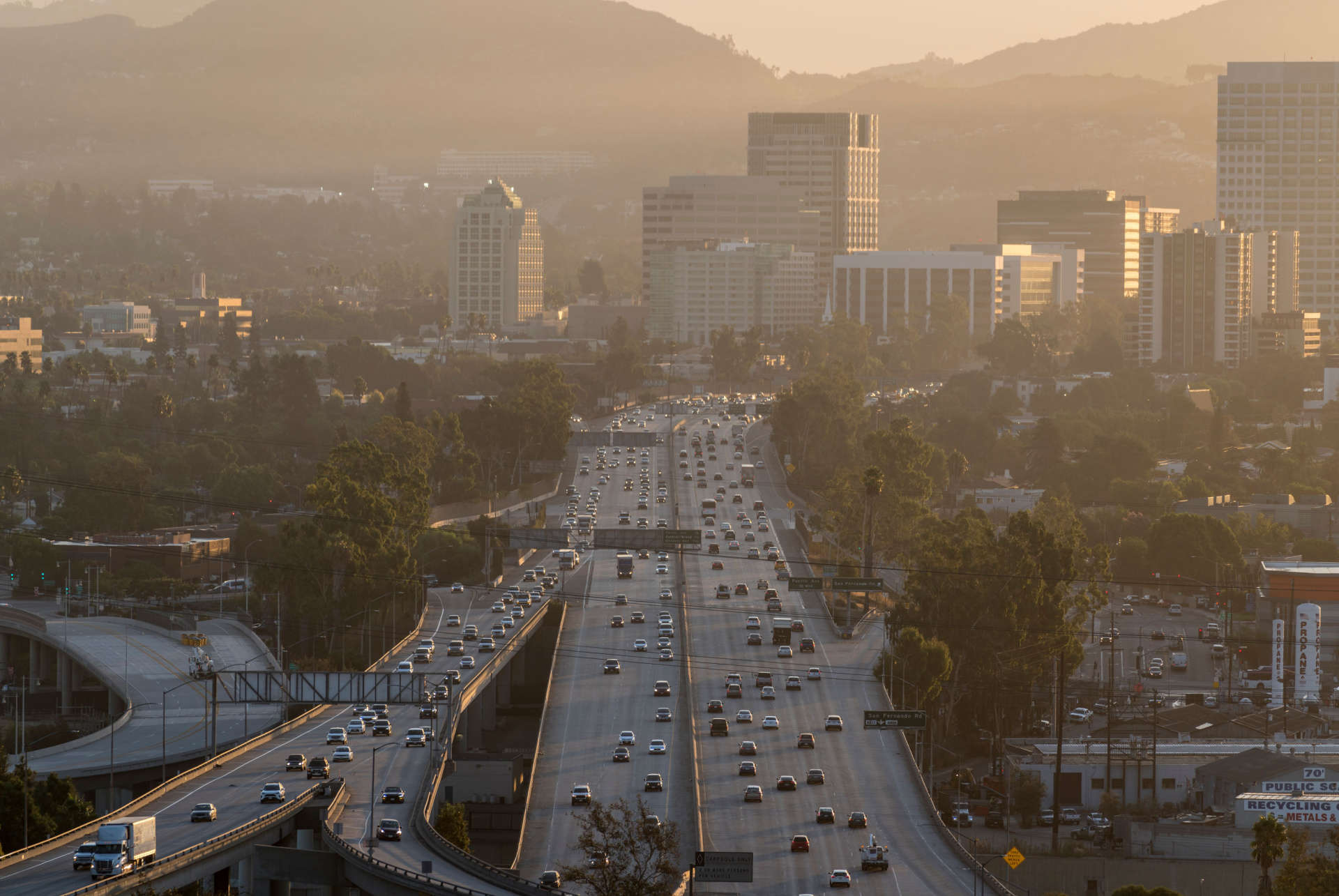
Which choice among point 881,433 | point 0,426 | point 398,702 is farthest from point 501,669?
point 0,426

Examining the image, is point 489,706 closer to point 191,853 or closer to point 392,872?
point 191,853

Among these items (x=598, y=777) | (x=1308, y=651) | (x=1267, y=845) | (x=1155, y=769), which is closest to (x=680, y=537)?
(x=1155, y=769)

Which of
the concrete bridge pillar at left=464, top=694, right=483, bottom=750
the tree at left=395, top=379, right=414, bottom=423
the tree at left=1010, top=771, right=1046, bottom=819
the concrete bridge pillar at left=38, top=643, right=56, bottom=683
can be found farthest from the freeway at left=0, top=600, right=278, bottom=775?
the tree at left=395, top=379, right=414, bottom=423

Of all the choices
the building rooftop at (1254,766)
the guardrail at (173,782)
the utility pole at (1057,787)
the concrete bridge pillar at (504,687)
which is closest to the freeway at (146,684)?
the guardrail at (173,782)

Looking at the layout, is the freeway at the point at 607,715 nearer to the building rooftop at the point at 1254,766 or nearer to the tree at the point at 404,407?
the building rooftop at the point at 1254,766

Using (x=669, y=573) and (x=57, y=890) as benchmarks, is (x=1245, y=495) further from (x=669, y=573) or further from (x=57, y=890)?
(x=57, y=890)

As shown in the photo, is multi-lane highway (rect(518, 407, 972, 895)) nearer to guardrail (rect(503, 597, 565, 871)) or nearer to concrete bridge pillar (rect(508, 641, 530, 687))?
guardrail (rect(503, 597, 565, 871))
